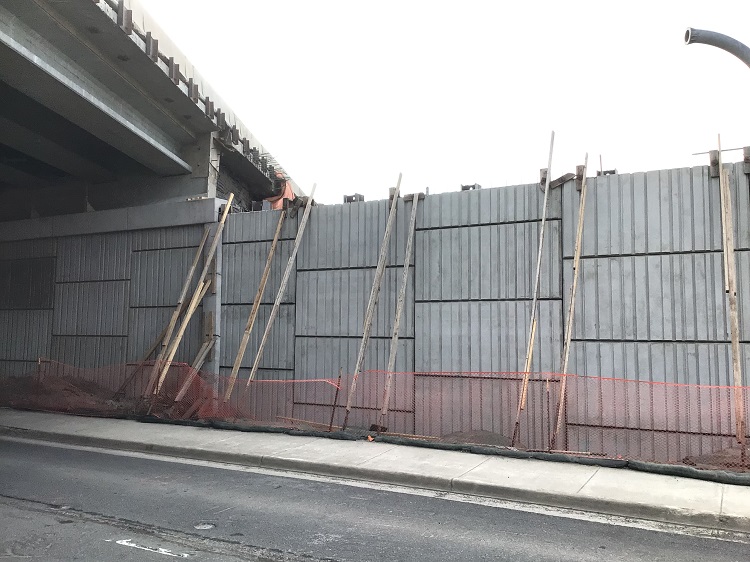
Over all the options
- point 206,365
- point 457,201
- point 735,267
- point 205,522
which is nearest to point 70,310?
point 206,365

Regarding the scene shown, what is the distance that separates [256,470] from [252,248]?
7443mm

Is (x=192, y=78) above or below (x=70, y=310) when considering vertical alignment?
above

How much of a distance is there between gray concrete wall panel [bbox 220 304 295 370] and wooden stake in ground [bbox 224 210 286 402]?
0.71 feet

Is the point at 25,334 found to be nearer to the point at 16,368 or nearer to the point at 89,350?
the point at 16,368

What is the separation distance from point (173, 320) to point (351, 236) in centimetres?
513

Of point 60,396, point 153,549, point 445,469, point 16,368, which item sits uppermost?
point 16,368

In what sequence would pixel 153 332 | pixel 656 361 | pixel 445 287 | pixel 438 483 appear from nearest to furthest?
pixel 438 483, pixel 656 361, pixel 445 287, pixel 153 332

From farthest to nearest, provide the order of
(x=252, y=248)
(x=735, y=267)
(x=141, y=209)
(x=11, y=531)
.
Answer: (x=141, y=209), (x=252, y=248), (x=735, y=267), (x=11, y=531)

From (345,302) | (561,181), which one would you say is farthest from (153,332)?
(561,181)

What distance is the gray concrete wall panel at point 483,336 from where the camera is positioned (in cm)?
1208

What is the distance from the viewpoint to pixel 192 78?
15.7 m

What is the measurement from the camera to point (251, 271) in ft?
51.1

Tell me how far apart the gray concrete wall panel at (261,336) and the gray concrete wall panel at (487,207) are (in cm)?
419

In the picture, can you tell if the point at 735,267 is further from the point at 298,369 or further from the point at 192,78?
the point at 192,78
